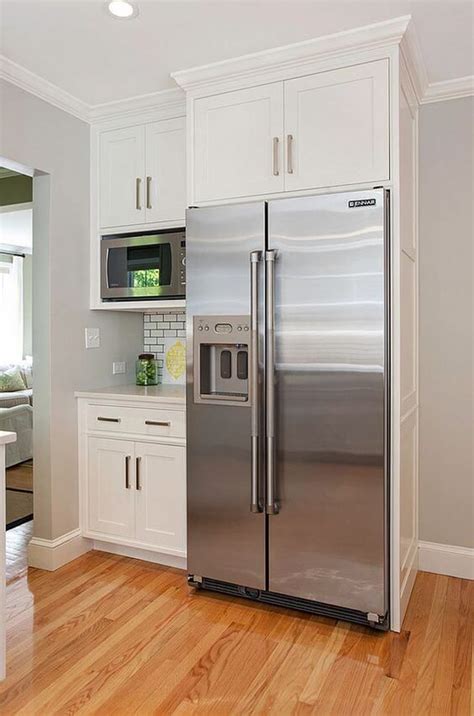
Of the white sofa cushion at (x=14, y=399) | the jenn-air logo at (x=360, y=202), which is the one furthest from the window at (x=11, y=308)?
the jenn-air logo at (x=360, y=202)

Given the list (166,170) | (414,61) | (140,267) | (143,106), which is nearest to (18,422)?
(140,267)

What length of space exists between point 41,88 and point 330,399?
220 centimetres

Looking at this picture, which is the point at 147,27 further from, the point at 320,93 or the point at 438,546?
the point at 438,546

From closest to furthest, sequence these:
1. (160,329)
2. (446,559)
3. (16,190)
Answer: (446,559), (160,329), (16,190)

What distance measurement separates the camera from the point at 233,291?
8.43ft

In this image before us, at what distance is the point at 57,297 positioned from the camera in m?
3.07

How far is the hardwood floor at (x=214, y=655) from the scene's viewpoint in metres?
1.93

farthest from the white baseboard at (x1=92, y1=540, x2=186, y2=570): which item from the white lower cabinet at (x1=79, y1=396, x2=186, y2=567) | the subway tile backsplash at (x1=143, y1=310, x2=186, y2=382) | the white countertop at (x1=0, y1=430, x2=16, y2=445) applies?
the white countertop at (x1=0, y1=430, x2=16, y2=445)

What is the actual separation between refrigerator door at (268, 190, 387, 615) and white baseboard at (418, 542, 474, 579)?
763 millimetres

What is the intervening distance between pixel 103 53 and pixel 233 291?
1261 millimetres

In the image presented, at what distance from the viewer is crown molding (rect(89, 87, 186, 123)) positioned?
117 inches

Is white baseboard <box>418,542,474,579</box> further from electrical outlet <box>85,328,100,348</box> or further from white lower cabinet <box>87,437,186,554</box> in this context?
electrical outlet <box>85,328,100,348</box>

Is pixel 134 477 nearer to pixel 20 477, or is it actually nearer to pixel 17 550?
pixel 17 550

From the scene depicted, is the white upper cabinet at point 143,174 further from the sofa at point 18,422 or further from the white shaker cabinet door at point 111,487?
the sofa at point 18,422
